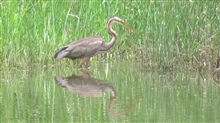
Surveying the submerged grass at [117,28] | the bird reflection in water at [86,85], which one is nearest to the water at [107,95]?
the bird reflection in water at [86,85]

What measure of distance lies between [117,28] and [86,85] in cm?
332

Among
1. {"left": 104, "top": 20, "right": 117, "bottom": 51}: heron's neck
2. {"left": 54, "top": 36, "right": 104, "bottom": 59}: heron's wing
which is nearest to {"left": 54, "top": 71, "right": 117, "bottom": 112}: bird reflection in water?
{"left": 54, "top": 36, "right": 104, "bottom": 59}: heron's wing

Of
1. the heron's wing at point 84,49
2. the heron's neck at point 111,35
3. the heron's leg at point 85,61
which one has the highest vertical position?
the heron's neck at point 111,35

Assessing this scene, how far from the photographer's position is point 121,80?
890cm

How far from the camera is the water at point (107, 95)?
6270mm

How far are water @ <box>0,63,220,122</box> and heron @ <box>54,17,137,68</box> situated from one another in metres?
0.45

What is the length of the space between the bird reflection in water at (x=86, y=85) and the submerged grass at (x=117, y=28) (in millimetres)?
907

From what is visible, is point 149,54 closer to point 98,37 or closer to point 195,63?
point 195,63

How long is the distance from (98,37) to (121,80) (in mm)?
2189

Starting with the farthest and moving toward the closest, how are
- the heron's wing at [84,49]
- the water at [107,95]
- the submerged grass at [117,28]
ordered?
the heron's wing at [84,49] → the submerged grass at [117,28] → the water at [107,95]

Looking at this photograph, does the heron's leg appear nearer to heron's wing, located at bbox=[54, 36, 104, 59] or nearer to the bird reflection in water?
heron's wing, located at bbox=[54, 36, 104, 59]

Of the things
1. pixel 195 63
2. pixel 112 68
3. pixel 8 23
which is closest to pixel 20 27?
pixel 8 23

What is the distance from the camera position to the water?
627cm

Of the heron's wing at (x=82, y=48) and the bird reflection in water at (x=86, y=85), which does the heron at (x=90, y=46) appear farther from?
the bird reflection in water at (x=86, y=85)
